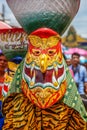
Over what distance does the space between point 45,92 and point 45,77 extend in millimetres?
106

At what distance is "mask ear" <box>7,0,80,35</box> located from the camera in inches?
143

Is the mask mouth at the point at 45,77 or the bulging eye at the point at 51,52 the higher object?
the bulging eye at the point at 51,52

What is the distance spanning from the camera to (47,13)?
363cm

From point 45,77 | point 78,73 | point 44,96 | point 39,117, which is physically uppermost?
point 45,77

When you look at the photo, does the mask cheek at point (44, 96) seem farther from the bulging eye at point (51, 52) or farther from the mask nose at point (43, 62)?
the bulging eye at point (51, 52)

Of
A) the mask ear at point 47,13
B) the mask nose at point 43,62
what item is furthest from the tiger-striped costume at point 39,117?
the mask ear at point 47,13

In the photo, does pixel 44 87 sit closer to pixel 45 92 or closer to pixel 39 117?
pixel 45 92

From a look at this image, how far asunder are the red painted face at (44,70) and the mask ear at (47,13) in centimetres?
24

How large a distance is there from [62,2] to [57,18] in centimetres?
13

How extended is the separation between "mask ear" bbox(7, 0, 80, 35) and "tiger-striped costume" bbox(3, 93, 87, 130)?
59 cm

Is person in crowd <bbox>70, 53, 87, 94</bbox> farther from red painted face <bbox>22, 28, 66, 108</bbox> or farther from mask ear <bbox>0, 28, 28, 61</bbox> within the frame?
red painted face <bbox>22, 28, 66, 108</bbox>

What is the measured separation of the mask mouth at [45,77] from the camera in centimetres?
333

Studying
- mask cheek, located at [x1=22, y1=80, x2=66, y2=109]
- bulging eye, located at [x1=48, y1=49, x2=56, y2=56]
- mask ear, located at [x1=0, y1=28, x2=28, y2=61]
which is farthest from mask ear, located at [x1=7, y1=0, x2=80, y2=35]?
mask ear, located at [x1=0, y1=28, x2=28, y2=61]

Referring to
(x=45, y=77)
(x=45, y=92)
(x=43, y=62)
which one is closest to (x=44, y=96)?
(x=45, y=92)
